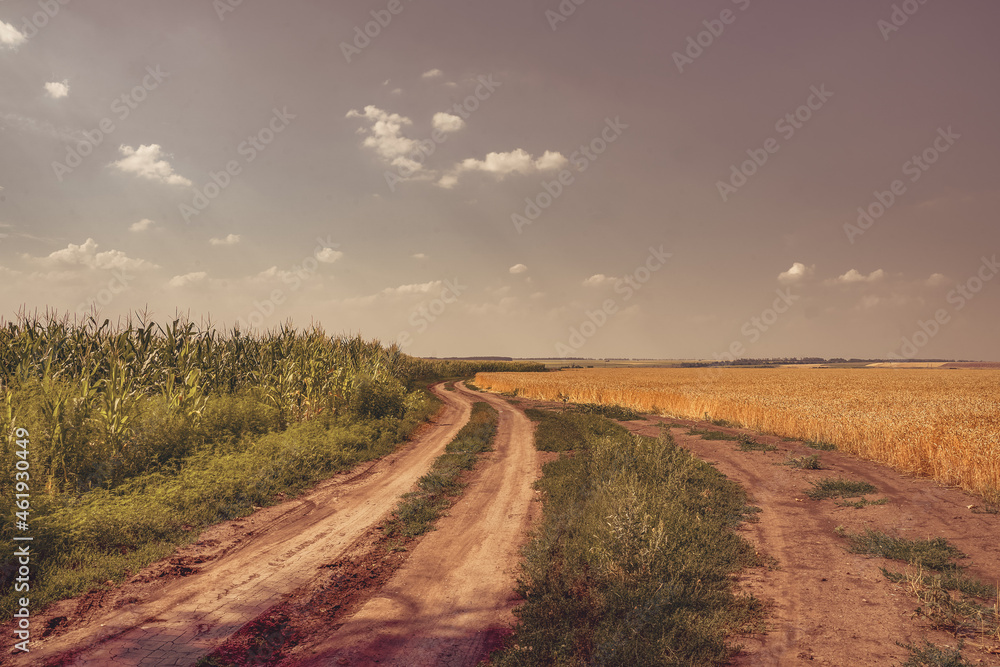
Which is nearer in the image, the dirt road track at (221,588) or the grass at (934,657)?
the grass at (934,657)

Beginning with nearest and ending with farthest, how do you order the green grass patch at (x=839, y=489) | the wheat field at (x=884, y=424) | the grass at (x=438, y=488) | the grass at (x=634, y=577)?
the grass at (x=634, y=577) < the grass at (x=438, y=488) < the green grass patch at (x=839, y=489) < the wheat field at (x=884, y=424)

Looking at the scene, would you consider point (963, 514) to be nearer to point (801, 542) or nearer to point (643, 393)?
point (801, 542)

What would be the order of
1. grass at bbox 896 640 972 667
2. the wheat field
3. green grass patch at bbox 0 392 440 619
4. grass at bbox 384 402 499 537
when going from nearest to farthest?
grass at bbox 896 640 972 667
green grass patch at bbox 0 392 440 619
grass at bbox 384 402 499 537
the wheat field

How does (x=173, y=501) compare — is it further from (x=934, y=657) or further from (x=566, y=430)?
(x=566, y=430)

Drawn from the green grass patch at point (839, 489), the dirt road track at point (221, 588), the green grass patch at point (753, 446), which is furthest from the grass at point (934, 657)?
the green grass patch at point (753, 446)

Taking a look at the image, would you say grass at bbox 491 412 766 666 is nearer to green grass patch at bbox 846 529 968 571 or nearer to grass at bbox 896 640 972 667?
grass at bbox 896 640 972 667

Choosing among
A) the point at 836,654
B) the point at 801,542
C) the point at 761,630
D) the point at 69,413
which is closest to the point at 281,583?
the point at 761,630

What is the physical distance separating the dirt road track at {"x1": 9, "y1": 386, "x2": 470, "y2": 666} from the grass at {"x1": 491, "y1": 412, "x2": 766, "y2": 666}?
10.4 ft

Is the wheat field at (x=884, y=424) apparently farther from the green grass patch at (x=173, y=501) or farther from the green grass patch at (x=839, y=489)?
the green grass patch at (x=173, y=501)

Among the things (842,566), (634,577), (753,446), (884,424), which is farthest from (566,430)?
(634,577)

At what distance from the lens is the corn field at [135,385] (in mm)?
9555

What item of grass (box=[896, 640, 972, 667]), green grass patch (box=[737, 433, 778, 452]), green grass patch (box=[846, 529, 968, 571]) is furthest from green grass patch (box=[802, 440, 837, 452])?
grass (box=[896, 640, 972, 667])

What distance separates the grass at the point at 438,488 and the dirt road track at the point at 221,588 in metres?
0.49

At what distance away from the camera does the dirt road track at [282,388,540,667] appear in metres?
4.79
